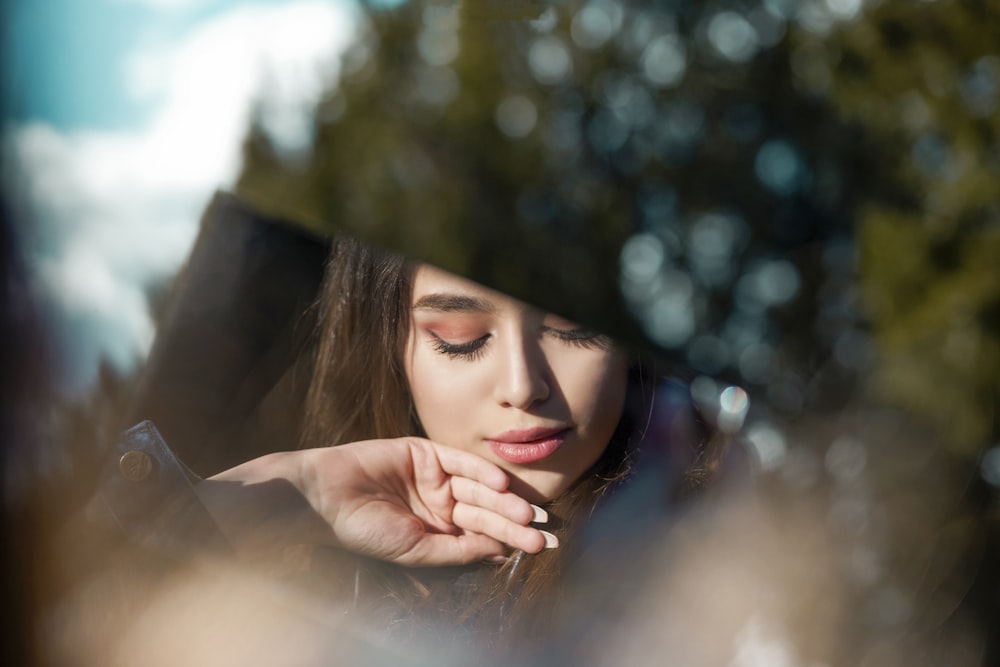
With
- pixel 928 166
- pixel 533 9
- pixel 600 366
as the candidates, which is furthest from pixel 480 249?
pixel 600 366

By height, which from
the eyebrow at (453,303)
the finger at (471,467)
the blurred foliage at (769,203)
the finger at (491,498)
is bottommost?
the finger at (491,498)

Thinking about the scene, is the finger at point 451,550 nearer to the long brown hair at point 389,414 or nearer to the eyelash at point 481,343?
the long brown hair at point 389,414

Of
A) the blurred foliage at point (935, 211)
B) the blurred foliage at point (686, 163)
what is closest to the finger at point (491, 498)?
the blurred foliage at point (935, 211)

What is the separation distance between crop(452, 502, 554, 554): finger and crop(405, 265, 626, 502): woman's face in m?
0.02

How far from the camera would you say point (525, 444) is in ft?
2.27

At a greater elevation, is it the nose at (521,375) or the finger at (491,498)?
the nose at (521,375)

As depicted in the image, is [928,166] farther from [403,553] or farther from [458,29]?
[403,553]

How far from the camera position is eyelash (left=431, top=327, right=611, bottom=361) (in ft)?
2.26

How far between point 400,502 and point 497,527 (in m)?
0.07

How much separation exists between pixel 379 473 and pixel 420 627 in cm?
11

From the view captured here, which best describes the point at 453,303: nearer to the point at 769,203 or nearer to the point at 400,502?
the point at 400,502

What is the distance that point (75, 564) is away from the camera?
0.67 m

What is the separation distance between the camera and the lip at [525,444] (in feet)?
2.26

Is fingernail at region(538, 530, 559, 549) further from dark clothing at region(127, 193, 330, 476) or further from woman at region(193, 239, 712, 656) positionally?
dark clothing at region(127, 193, 330, 476)
